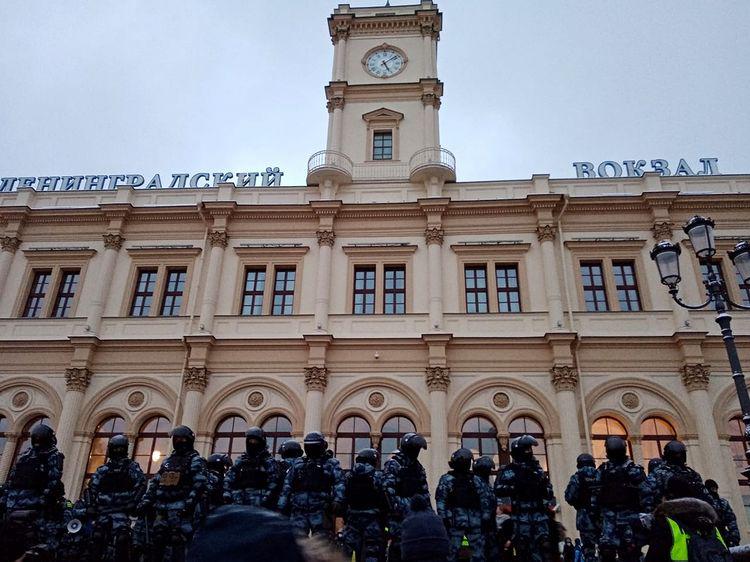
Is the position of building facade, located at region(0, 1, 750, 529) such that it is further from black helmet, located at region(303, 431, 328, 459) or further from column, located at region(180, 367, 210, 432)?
black helmet, located at region(303, 431, 328, 459)

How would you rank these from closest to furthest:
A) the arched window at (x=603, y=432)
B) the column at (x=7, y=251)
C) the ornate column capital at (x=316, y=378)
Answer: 1. the arched window at (x=603, y=432)
2. the ornate column capital at (x=316, y=378)
3. the column at (x=7, y=251)

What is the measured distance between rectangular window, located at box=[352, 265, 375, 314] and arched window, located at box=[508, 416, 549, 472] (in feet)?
18.1

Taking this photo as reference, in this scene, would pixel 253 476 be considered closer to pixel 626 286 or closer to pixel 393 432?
pixel 393 432

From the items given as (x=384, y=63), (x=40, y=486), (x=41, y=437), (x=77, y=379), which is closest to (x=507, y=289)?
(x=384, y=63)

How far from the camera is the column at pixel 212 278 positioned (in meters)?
18.5

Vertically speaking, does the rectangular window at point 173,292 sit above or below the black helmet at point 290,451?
above

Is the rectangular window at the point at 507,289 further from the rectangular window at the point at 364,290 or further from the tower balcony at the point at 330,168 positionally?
the tower balcony at the point at 330,168

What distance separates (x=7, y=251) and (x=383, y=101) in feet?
48.8

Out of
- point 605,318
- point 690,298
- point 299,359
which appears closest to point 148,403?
point 299,359

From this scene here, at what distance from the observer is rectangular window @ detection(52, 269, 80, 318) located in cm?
1953

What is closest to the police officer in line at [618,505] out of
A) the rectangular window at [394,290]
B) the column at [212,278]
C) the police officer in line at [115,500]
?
the police officer in line at [115,500]

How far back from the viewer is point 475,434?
16859mm

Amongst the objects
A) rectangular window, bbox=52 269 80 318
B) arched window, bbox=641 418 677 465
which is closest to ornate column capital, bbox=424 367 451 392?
arched window, bbox=641 418 677 465

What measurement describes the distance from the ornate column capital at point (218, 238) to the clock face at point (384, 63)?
9.40 metres
